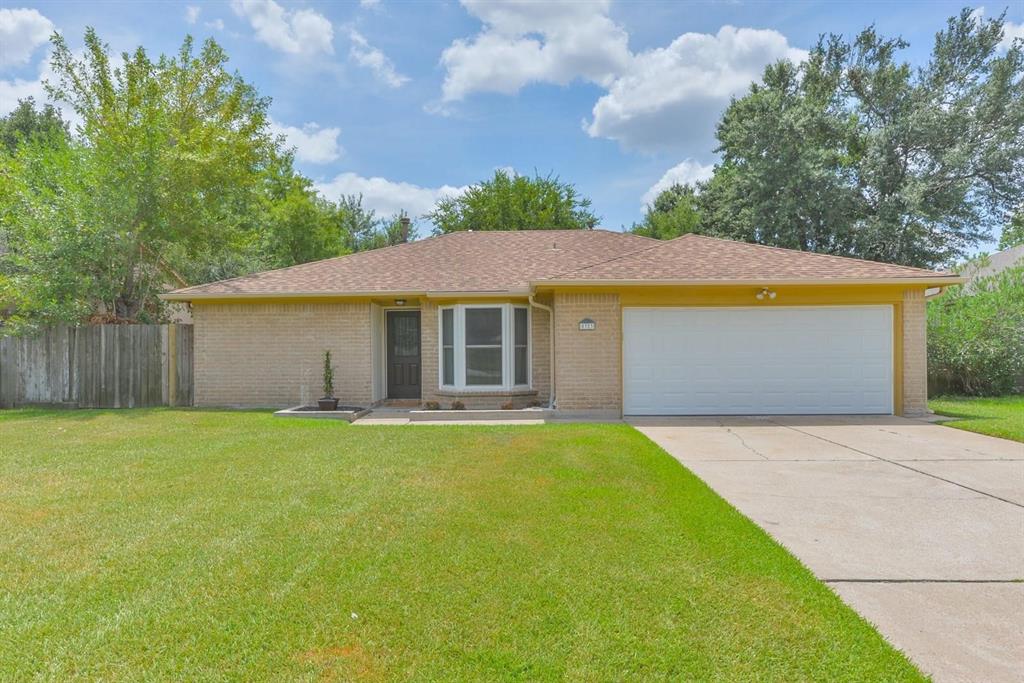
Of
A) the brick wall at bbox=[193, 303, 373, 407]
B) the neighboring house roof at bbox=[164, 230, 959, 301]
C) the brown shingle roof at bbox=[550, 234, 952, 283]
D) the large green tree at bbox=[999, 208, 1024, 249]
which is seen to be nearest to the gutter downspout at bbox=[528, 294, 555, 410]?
the neighboring house roof at bbox=[164, 230, 959, 301]

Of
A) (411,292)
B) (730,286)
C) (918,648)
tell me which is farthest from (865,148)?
(918,648)

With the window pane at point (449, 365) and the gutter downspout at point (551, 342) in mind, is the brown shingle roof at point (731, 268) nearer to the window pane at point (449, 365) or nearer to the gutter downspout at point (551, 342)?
the gutter downspout at point (551, 342)

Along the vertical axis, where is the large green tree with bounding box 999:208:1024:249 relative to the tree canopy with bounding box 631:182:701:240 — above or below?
below

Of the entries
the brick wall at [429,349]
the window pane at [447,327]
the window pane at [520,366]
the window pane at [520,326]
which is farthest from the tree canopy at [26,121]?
the window pane at [520,366]

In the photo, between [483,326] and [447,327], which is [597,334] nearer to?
[483,326]

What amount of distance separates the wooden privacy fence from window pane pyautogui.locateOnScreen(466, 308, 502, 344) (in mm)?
6411

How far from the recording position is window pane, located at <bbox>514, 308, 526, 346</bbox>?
463 inches

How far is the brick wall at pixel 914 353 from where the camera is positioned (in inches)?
412

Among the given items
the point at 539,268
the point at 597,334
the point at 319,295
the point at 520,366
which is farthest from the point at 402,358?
the point at 597,334

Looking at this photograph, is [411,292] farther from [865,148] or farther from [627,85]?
[865,148]

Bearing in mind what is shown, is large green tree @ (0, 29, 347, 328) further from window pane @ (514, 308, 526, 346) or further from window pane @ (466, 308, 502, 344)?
window pane @ (514, 308, 526, 346)

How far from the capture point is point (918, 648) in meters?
2.79

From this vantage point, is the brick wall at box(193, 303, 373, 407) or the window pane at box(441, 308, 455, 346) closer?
the window pane at box(441, 308, 455, 346)

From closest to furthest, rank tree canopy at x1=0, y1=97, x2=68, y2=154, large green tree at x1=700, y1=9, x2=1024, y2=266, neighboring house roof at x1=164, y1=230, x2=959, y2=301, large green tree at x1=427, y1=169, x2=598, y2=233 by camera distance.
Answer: neighboring house roof at x1=164, y1=230, x2=959, y2=301
large green tree at x1=700, y1=9, x2=1024, y2=266
tree canopy at x1=0, y1=97, x2=68, y2=154
large green tree at x1=427, y1=169, x2=598, y2=233
